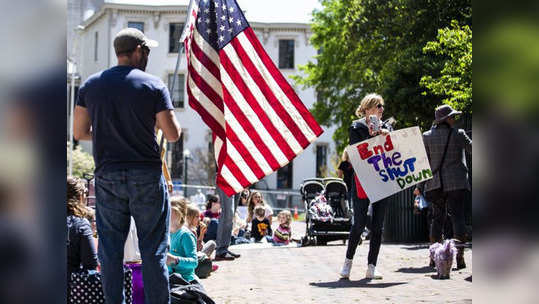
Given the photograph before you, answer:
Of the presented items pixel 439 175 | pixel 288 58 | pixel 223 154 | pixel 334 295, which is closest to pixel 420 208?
pixel 439 175

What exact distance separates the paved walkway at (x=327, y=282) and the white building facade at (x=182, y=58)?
39.4 meters

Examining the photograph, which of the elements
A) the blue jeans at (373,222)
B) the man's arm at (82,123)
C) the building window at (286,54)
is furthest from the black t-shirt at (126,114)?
the building window at (286,54)

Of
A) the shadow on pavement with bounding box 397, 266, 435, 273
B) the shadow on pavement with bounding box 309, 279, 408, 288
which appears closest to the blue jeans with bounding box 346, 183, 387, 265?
the shadow on pavement with bounding box 309, 279, 408, 288

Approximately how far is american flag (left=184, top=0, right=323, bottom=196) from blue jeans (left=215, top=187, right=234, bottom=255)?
12.1 ft

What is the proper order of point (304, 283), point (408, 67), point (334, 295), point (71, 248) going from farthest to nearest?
1. point (408, 67)
2. point (304, 283)
3. point (334, 295)
4. point (71, 248)

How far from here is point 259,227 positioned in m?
16.1

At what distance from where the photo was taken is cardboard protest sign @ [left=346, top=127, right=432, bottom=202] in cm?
790

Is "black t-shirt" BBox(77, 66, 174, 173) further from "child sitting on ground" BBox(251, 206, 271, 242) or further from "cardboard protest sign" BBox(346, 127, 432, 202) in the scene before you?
Answer: "child sitting on ground" BBox(251, 206, 271, 242)

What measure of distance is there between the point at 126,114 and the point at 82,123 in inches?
15.7

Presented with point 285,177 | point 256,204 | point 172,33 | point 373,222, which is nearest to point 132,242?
point 373,222

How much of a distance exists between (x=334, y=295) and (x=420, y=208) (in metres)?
8.54

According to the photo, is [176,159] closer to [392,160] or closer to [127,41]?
[392,160]
